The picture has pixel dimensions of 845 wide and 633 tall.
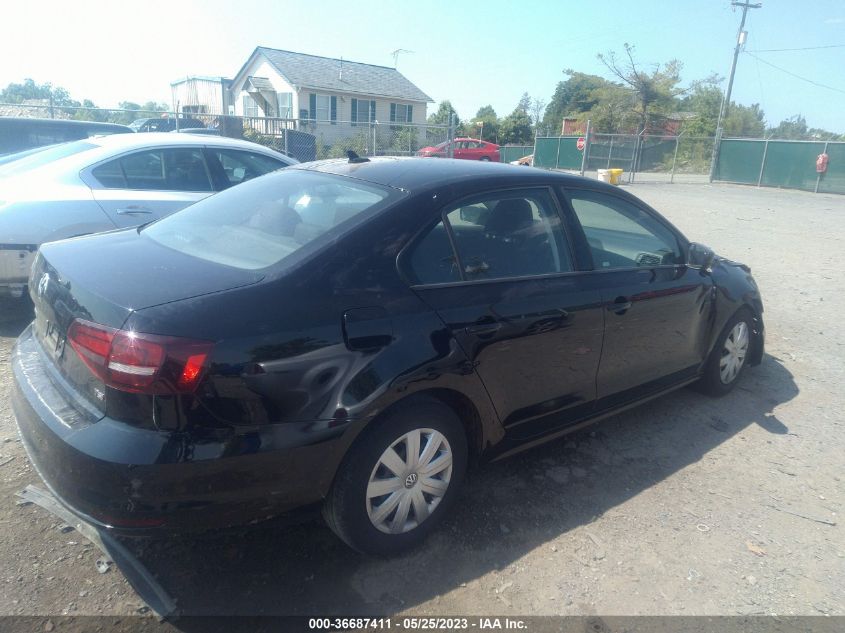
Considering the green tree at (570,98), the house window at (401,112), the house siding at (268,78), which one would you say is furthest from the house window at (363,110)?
the green tree at (570,98)

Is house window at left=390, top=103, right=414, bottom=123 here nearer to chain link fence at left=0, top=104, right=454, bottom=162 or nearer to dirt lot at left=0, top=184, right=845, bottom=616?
chain link fence at left=0, top=104, right=454, bottom=162

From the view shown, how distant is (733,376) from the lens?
4.77 meters

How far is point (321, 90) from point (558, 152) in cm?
1511

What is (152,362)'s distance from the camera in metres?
2.10

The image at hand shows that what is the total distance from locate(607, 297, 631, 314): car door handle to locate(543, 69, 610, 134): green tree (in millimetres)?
64634

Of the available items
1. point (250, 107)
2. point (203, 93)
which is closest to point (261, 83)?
point (250, 107)

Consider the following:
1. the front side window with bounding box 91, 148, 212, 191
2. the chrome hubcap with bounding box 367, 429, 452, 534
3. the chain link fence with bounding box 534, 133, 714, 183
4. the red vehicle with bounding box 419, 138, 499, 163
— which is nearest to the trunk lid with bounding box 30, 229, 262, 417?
the chrome hubcap with bounding box 367, 429, 452, 534

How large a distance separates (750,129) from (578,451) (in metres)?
56.7

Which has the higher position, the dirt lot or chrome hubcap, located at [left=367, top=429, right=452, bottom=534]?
chrome hubcap, located at [left=367, top=429, right=452, bottom=534]

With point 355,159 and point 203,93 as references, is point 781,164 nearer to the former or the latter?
point 355,159

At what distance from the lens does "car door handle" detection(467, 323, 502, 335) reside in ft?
9.17

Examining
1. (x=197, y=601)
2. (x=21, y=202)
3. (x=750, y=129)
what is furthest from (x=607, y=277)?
(x=750, y=129)

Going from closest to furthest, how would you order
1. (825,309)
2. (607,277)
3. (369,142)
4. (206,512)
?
1. (206,512)
2. (607,277)
3. (825,309)
4. (369,142)

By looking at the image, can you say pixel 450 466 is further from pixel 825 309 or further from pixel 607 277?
pixel 825 309
